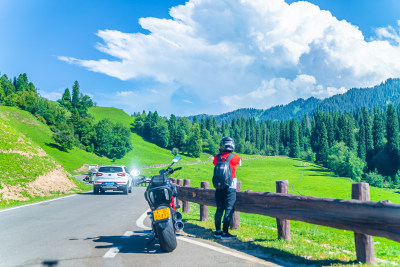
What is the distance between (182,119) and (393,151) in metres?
107

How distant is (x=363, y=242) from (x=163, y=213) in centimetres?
321

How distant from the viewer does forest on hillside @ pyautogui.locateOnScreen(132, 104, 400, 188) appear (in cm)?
10281

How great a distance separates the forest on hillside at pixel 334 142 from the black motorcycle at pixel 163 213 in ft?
331

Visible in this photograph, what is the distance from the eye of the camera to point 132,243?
6.75 m

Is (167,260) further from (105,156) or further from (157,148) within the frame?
(157,148)

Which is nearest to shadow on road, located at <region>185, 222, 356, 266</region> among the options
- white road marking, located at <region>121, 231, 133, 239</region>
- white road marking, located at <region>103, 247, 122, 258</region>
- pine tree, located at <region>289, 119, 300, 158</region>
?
white road marking, located at <region>121, 231, 133, 239</region>

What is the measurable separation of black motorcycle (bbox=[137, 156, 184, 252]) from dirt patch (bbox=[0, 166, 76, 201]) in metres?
13.2

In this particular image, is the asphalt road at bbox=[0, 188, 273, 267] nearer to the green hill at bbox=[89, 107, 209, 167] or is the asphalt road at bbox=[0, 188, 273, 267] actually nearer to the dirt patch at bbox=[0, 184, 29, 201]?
the dirt patch at bbox=[0, 184, 29, 201]

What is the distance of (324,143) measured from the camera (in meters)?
142

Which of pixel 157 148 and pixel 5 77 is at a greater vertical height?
pixel 5 77

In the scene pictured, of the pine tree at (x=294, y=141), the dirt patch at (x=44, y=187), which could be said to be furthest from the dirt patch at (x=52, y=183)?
the pine tree at (x=294, y=141)

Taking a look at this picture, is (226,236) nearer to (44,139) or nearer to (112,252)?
(112,252)

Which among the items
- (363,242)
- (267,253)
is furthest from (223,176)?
(363,242)

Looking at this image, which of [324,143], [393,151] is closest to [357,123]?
[324,143]
